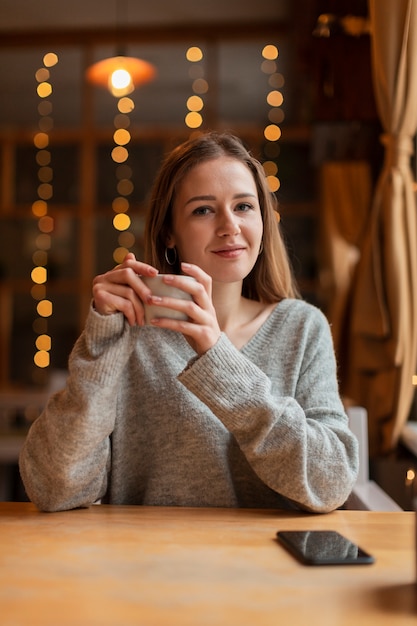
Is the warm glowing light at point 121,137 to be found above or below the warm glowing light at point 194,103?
below

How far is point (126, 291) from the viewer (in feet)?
4.42

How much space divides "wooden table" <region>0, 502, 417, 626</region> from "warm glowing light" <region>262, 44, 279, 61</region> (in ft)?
18.1

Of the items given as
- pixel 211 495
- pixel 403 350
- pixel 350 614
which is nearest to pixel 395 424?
pixel 403 350

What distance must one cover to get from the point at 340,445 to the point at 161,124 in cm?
533

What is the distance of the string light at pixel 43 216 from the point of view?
6492 millimetres

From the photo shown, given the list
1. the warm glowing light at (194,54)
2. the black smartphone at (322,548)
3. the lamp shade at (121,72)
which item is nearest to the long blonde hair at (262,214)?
the black smartphone at (322,548)

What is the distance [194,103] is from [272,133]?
0.67 metres

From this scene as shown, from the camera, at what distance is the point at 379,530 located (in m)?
1.20

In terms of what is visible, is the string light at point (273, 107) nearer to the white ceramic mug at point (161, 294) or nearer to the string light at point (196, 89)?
the string light at point (196, 89)

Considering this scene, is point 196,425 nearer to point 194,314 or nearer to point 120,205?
point 194,314

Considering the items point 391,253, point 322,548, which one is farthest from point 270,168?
point 322,548

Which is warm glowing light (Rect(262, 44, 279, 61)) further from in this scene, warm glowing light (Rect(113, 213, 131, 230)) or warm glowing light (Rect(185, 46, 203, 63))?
warm glowing light (Rect(113, 213, 131, 230))

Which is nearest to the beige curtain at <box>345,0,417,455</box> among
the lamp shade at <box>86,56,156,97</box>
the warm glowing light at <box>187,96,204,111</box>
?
the lamp shade at <box>86,56,156,97</box>

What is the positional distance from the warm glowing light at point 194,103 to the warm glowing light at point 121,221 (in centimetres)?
101
